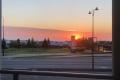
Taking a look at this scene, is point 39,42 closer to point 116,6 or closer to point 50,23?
point 50,23

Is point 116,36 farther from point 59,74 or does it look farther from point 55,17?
point 55,17

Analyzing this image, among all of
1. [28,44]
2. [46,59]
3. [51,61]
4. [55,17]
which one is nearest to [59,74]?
[28,44]

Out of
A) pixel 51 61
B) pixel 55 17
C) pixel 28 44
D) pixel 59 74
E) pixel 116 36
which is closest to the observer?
pixel 116 36

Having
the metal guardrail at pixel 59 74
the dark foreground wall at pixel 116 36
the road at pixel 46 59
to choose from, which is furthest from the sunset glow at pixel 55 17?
the dark foreground wall at pixel 116 36

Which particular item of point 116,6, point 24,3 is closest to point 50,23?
point 24,3

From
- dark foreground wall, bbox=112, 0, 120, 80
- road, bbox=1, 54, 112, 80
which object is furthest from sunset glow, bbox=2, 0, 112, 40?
dark foreground wall, bbox=112, 0, 120, 80

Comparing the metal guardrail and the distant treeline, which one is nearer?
the metal guardrail

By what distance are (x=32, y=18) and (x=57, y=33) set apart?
0.38 m

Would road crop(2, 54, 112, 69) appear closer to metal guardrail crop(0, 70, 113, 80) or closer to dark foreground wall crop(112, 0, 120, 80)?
metal guardrail crop(0, 70, 113, 80)

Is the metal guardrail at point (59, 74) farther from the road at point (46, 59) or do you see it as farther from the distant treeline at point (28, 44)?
the distant treeline at point (28, 44)

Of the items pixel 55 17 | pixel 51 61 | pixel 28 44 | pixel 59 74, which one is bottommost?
pixel 51 61

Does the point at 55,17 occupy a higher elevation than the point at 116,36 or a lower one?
higher

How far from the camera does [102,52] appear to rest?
321 cm

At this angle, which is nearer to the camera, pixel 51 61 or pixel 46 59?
pixel 46 59
